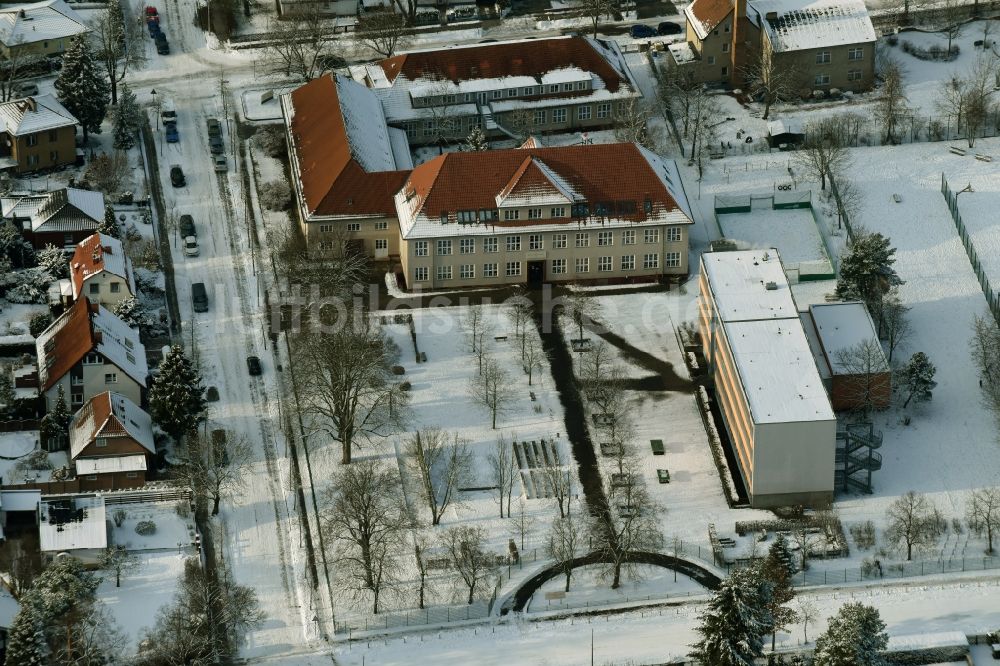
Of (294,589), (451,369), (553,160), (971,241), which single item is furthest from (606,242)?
(294,589)

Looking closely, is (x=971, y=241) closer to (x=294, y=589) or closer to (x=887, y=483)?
(x=887, y=483)

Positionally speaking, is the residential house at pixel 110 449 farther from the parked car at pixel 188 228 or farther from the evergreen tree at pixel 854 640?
the evergreen tree at pixel 854 640

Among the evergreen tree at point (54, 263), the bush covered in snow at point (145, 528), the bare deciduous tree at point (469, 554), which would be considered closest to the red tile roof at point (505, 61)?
the evergreen tree at point (54, 263)

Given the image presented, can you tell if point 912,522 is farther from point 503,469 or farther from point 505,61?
point 505,61

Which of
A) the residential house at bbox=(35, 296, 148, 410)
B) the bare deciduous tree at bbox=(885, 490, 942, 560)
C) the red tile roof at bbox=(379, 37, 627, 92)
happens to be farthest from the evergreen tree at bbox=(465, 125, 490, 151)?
the bare deciduous tree at bbox=(885, 490, 942, 560)

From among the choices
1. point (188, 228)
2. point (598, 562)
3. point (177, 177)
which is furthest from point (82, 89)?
point (598, 562)

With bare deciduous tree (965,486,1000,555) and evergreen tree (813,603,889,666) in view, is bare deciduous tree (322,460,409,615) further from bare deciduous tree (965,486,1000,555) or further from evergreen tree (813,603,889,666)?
bare deciduous tree (965,486,1000,555)
